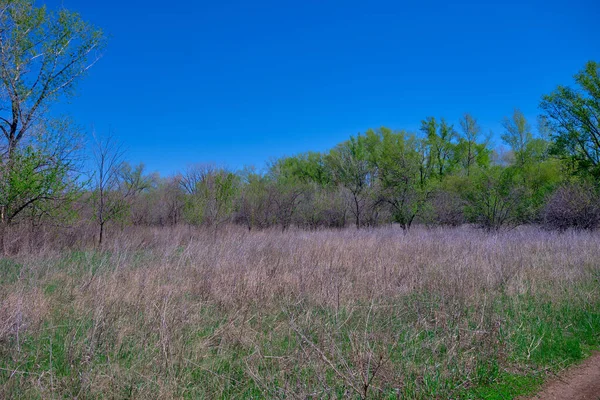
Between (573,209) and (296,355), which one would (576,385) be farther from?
(573,209)

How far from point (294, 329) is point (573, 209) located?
60.8 ft

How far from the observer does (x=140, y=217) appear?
21.2 meters

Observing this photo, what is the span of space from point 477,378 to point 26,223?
43.3 feet

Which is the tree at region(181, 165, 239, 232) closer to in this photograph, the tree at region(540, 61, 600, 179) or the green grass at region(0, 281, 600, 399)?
the green grass at region(0, 281, 600, 399)

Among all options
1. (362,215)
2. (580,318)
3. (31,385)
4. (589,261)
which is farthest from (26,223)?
(362,215)

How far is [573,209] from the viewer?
15602 millimetres

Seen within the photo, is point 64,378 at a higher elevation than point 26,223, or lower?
lower

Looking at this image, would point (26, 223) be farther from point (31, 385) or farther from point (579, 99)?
point (579, 99)

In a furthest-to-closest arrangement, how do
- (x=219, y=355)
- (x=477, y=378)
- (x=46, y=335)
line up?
1. (x=46, y=335)
2. (x=219, y=355)
3. (x=477, y=378)

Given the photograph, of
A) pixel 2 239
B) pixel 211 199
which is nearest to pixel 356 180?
pixel 211 199

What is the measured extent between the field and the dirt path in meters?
0.13

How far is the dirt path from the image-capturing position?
3.25m

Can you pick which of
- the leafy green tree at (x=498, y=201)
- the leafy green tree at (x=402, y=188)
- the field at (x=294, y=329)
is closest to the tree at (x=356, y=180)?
the leafy green tree at (x=402, y=188)

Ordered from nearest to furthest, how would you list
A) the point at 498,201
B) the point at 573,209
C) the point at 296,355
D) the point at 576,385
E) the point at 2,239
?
1. the point at 576,385
2. the point at 296,355
3. the point at 2,239
4. the point at 573,209
5. the point at 498,201
